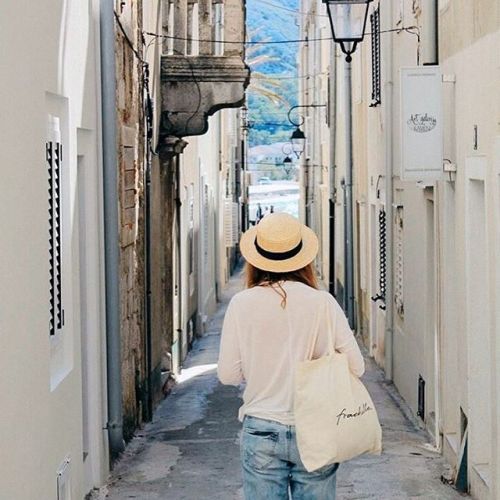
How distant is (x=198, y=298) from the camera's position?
2328 centimetres

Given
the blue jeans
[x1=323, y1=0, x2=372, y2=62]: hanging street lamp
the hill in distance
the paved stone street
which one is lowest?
the paved stone street

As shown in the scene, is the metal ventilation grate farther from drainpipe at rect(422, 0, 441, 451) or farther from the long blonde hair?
drainpipe at rect(422, 0, 441, 451)

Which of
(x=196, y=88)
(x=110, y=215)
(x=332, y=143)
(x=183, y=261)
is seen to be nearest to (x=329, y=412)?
(x=110, y=215)

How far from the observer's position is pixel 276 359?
5527 mm

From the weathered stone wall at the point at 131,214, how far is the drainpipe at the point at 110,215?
1.06 metres

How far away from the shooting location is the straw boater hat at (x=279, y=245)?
5656 mm

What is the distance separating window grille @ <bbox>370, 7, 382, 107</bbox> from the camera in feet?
57.2

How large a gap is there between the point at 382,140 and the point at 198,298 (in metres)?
7.13

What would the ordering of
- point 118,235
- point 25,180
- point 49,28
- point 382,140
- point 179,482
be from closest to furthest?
point 25,180 → point 49,28 → point 179,482 → point 118,235 → point 382,140

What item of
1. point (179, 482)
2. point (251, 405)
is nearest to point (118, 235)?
point (179, 482)

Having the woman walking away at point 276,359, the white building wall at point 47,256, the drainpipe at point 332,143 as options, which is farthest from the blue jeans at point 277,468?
the drainpipe at point 332,143

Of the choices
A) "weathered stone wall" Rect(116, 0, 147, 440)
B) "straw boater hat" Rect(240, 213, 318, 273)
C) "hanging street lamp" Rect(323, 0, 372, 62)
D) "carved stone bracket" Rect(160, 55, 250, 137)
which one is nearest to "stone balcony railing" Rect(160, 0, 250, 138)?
"carved stone bracket" Rect(160, 55, 250, 137)

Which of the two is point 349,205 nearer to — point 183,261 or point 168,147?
point 183,261

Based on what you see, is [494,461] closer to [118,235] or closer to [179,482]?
[179,482]
